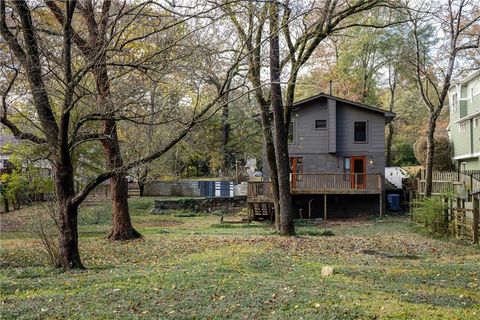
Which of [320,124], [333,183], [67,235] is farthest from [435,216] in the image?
[67,235]

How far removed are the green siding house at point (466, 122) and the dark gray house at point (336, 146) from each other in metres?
4.48

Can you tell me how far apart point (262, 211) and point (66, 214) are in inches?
745

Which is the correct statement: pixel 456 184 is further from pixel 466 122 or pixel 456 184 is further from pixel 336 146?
pixel 466 122

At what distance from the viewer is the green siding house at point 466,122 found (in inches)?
1037

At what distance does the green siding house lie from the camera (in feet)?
86.4

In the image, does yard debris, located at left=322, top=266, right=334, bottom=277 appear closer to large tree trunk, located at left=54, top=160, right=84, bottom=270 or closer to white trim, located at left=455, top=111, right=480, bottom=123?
large tree trunk, located at left=54, top=160, right=84, bottom=270

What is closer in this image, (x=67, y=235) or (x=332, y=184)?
(x=67, y=235)

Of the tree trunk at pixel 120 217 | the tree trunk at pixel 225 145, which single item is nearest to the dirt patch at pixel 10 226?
the tree trunk at pixel 120 217

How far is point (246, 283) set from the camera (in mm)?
6770

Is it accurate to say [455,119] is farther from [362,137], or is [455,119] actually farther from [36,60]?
[36,60]

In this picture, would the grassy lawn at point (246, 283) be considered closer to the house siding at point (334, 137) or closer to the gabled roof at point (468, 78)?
the house siding at point (334, 137)

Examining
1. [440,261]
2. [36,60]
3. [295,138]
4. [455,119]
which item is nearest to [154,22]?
[36,60]

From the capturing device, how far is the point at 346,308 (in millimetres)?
5207

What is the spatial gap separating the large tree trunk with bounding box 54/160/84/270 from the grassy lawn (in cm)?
37
